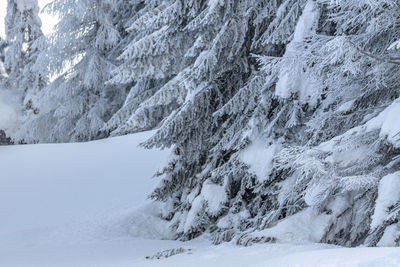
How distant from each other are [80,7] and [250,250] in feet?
41.8

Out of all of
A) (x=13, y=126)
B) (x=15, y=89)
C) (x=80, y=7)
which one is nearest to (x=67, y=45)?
(x=80, y=7)

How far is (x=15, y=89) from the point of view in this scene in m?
20.9

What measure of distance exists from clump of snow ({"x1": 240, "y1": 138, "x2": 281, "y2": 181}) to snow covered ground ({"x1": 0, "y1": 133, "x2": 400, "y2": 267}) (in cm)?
110

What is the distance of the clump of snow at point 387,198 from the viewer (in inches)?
148

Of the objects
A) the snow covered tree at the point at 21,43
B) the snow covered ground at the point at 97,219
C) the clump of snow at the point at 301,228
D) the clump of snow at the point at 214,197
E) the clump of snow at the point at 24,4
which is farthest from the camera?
the clump of snow at the point at 24,4

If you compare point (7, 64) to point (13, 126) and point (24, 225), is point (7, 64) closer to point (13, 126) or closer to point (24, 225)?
point (13, 126)

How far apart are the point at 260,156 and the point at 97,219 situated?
3768 mm

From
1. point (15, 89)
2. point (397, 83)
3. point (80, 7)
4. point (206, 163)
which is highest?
point (80, 7)

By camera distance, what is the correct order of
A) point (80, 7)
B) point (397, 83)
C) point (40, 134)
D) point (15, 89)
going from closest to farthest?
point (397, 83) → point (80, 7) → point (40, 134) → point (15, 89)

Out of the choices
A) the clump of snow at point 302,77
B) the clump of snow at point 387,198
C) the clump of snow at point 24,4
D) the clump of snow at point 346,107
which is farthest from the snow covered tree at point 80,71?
the clump of snow at point 387,198

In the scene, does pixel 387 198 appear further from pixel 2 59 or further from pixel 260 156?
pixel 2 59

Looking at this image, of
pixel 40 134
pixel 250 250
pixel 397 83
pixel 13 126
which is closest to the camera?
pixel 250 250

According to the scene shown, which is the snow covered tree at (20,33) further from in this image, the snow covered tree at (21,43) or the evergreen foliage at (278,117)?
the evergreen foliage at (278,117)

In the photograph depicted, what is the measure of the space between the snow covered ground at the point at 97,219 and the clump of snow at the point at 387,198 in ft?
1.74
